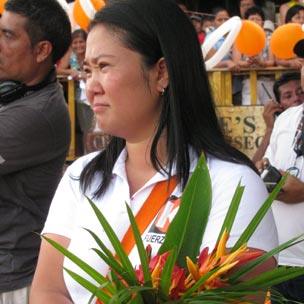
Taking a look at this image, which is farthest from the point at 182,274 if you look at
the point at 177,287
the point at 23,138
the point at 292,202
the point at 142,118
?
the point at 292,202

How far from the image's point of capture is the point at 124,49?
1985mm

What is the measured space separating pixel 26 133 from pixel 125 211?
0.91 metres

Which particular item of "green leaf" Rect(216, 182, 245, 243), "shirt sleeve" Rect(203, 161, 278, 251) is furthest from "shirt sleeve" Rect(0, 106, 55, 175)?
"green leaf" Rect(216, 182, 245, 243)

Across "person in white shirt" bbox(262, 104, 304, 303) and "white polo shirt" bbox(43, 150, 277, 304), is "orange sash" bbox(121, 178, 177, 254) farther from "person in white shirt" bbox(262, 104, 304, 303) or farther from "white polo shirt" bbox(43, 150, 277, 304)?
"person in white shirt" bbox(262, 104, 304, 303)

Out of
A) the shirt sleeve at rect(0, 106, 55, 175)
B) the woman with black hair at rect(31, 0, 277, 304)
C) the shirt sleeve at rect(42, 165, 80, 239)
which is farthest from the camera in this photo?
the shirt sleeve at rect(0, 106, 55, 175)

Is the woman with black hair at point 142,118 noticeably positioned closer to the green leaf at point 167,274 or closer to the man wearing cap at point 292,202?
the green leaf at point 167,274

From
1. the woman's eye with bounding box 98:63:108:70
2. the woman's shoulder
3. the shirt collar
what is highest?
the woman's eye with bounding box 98:63:108:70

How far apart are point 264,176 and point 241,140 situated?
6.10ft

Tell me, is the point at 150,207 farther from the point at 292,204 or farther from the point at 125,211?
the point at 292,204

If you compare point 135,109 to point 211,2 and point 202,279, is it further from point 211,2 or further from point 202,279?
point 211,2

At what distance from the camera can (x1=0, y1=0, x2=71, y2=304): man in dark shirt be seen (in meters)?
2.74

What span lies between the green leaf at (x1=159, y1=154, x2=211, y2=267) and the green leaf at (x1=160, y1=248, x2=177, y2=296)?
0.08 metres

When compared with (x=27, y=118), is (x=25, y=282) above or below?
below

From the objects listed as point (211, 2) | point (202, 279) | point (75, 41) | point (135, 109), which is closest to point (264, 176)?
point (135, 109)
